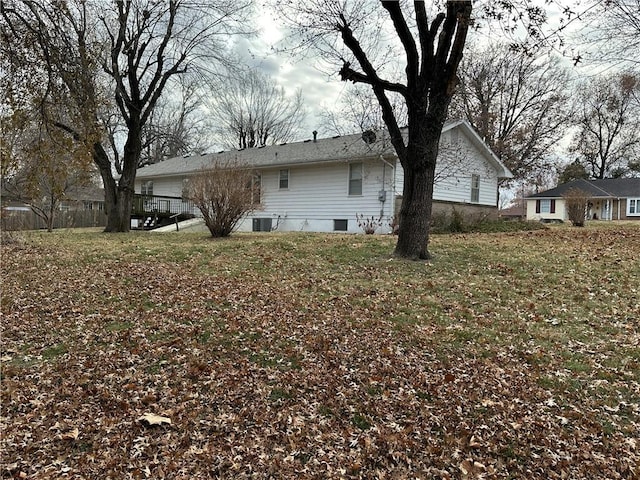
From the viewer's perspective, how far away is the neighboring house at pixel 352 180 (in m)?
15.6

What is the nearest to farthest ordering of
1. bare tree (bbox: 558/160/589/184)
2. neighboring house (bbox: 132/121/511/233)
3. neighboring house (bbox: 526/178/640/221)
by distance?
1. neighboring house (bbox: 132/121/511/233)
2. neighboring house (bbox: 526/178/640/221)
3. bare tree (bbox: 558/160/589/184)

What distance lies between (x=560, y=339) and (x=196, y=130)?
3561cm

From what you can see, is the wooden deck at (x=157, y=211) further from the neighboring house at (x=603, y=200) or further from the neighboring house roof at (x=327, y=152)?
the neighboring house at (x=603, y=200)

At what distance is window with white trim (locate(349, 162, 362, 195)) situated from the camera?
1628cm

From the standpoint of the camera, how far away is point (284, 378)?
348cm

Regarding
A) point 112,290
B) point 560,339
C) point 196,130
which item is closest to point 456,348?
point 560,339

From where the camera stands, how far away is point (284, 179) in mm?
18812

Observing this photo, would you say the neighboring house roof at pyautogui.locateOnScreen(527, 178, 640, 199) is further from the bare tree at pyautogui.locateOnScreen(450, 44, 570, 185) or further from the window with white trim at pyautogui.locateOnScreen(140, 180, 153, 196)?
the window with white trim at pyautogui.locateOnScreen(140, 180, 153, 196)

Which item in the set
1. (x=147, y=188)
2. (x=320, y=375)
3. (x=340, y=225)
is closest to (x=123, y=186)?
(x=340, y=225)

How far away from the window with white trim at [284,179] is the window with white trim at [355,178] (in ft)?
11.0

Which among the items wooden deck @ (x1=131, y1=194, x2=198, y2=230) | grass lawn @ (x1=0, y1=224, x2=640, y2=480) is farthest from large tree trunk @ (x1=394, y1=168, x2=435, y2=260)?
wooden deck @ (x1=131, y1=194, x2=198, y2=230)

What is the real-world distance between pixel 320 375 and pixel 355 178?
1339cm

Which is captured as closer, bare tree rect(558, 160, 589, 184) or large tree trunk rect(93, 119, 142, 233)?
large tree trunk rect(93, 119, 142, 233)

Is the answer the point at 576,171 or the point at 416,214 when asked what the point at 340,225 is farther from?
the point at 576,171
